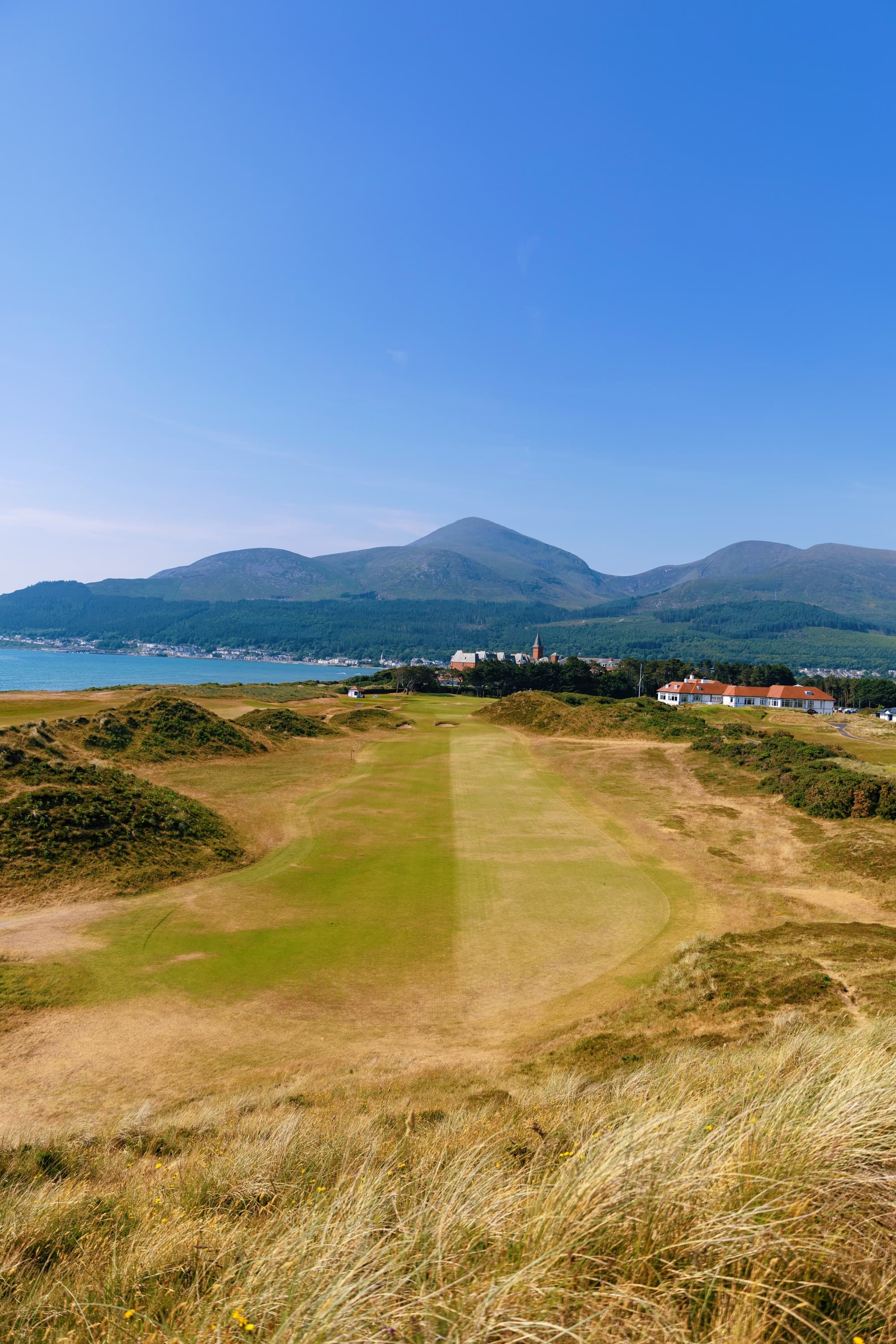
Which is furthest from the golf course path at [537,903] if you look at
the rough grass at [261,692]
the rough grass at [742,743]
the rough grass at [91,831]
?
the rough grass at [261,692]

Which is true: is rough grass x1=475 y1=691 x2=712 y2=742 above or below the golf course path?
above

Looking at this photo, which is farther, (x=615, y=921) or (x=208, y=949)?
(x=615, y=921)

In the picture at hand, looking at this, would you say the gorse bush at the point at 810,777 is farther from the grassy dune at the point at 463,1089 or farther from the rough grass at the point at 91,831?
the rough grass at the point at 91,831

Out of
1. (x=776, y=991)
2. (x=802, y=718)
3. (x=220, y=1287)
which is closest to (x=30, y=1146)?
(x=220, y=1287)

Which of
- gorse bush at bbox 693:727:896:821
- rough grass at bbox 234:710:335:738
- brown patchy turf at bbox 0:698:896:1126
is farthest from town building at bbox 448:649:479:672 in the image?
brown patchy turf at bbox 0:698:896:1126

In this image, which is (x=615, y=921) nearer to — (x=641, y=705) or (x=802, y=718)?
(x=641, y=705)

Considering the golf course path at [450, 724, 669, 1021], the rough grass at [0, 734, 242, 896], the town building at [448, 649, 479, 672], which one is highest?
the town building at [448, 649, 479, 672]

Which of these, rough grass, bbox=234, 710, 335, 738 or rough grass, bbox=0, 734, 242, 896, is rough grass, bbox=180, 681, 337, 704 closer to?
rough grass, bbox=234, 710, 335, 738
